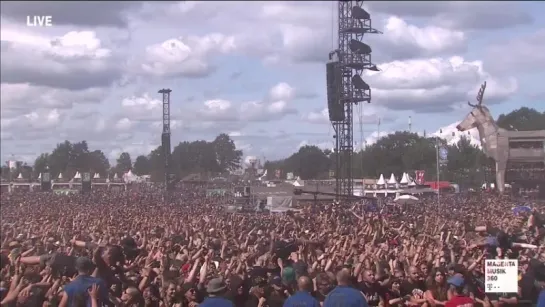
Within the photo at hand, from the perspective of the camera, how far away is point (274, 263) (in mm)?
8906

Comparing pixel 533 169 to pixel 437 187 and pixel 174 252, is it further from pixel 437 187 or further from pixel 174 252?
pixel 174 252

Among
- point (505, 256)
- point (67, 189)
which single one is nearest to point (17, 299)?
point (505, 256)

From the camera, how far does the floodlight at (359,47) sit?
2344 centimetres

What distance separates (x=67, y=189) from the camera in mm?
27391

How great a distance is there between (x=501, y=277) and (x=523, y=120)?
31.2ft

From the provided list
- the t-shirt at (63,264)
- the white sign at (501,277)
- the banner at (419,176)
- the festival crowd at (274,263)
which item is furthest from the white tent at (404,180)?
the t-shirt at (63,264)

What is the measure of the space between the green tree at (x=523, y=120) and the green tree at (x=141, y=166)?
12.1 m

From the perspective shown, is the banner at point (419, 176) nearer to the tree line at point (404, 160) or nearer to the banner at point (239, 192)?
the tree line at point (404, 160)

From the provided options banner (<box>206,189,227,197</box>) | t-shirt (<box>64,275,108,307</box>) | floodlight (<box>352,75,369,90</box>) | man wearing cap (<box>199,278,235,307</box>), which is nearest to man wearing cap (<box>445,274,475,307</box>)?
man wearing cap (<box>199,278,235,307</box>)

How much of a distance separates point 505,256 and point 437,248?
50.1 inches

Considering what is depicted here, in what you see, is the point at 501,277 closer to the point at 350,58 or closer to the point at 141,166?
the point at 350,58

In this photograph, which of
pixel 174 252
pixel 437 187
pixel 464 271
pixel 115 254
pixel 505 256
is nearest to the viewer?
pixel 115 254

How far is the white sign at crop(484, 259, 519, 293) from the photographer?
867cm

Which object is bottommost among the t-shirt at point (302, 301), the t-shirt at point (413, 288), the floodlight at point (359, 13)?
the t-shirt at point (413, 288)
